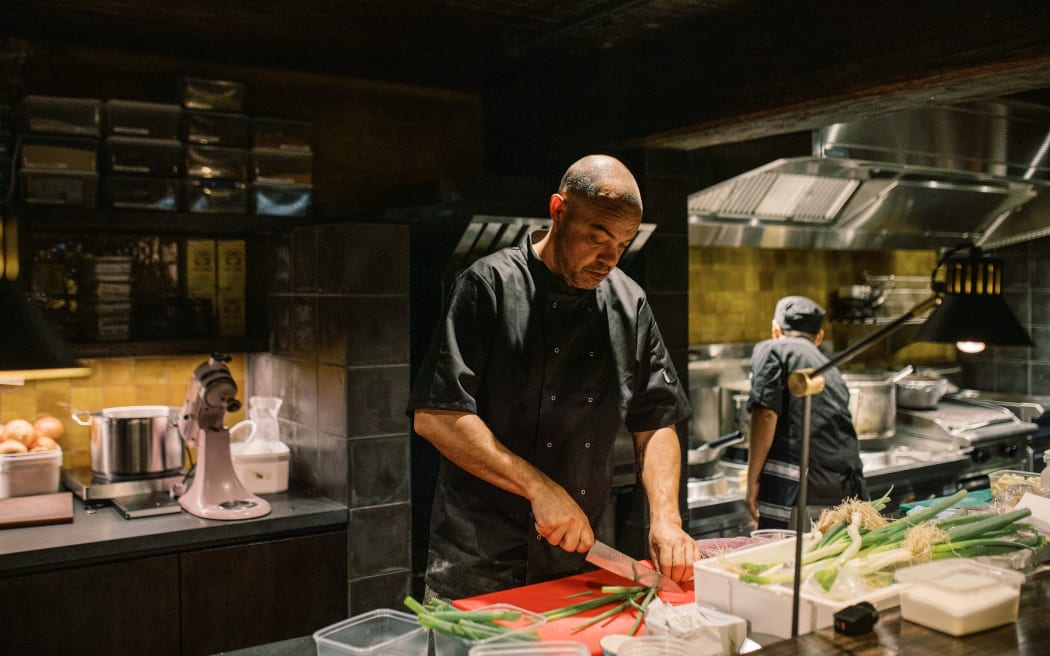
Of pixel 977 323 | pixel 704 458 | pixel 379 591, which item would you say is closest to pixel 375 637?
pixel 977 323

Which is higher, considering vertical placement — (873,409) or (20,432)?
(20,432)

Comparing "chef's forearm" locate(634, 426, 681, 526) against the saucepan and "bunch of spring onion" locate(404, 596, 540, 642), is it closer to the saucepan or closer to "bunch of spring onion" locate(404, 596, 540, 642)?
"bunch of spring onion" locate(404, 596, 540, 642)

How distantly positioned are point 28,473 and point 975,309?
11.2 ft

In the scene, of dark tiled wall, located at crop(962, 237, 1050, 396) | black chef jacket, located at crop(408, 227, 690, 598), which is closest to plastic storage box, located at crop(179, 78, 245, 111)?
black chef jacket, located at crop(408, 227, 690, 598)

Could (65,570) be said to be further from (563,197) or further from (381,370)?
(563,197)

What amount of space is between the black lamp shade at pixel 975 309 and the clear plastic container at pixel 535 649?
1639 millimetres

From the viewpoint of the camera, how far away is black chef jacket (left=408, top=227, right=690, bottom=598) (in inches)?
98.6

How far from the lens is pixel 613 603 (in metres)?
1.99

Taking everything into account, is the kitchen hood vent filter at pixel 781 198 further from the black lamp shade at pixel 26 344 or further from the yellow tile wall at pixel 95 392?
the black lamp shade at pixel 26 344

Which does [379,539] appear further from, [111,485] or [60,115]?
[60,115]

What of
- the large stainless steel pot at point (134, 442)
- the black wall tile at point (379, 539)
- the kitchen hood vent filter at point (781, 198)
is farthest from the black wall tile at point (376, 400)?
the kitchen hood vent filter at point (781, 198)

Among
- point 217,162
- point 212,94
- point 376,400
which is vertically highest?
point 212,94

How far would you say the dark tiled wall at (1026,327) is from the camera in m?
7.11

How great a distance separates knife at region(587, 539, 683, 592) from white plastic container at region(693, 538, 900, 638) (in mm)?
137
